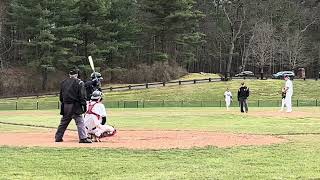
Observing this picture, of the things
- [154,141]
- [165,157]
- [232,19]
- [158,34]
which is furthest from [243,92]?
[232,19]

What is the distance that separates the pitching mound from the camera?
13.9m

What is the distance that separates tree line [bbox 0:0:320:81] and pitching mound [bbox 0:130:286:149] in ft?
158

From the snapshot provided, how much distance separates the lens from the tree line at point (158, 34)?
216 feet

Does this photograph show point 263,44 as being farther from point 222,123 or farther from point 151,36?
point 222,123

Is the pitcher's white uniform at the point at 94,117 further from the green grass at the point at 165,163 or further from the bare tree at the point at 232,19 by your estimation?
the bare tree at the point at 232,19

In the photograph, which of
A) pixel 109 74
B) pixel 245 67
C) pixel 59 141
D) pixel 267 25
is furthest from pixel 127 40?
pixel 59 141

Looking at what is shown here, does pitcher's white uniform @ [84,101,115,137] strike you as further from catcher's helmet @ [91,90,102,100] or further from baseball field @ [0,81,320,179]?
baseball field @ [0,81,320,179]

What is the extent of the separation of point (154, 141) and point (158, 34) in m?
62.8

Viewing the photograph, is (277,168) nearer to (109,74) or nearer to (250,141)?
(250,141)

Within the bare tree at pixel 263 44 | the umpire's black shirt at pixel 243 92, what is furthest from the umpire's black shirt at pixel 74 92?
the bare tree at pixel 263 44

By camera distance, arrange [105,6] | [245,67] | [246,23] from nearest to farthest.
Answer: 1. [105,6]
2. [246,23]
3. [245,67]

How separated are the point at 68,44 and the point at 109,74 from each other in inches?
296

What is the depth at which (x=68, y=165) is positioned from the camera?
10555 mm

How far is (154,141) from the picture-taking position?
14852mm
